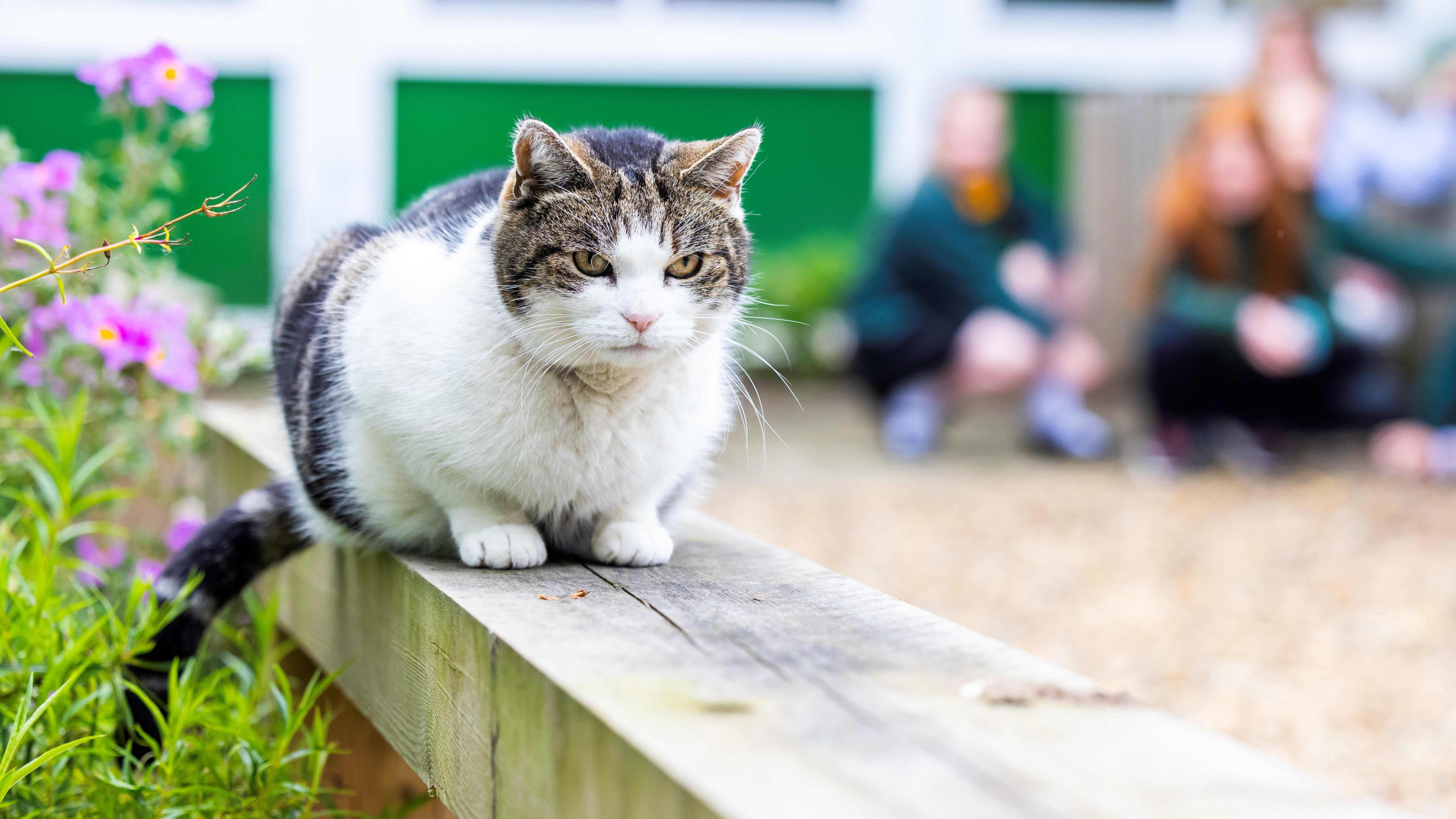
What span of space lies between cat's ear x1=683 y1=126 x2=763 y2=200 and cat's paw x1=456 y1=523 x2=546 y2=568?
1.63 feet

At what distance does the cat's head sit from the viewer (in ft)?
5.42

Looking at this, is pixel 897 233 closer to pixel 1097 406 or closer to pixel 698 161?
pixel 1097 406

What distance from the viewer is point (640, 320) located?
64.2 inches

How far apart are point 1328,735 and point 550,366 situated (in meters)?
2.13

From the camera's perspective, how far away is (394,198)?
22.7ft

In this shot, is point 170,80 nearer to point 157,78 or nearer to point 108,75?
point 157,78

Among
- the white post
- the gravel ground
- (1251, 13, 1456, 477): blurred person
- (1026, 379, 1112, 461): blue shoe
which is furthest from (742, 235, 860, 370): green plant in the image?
(1251, 13, 1456, 477): blurred person

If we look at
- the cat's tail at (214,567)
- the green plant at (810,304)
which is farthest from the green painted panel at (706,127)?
the cat's tail at (214,567)

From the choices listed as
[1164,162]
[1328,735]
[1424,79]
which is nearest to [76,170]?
[1328,735]

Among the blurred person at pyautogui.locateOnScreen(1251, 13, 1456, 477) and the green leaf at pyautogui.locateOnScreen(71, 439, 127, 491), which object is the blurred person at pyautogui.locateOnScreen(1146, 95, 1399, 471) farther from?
the green leaf at pyautogui.locateOnScreen(71, 439, 127, 491)

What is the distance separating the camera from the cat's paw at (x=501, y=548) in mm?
1749

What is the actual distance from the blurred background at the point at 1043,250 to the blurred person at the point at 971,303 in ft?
0.06

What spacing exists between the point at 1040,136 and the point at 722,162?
6.12 metres

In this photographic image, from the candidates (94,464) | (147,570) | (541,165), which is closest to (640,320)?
(541,165)
